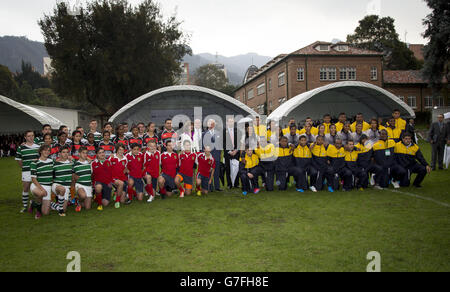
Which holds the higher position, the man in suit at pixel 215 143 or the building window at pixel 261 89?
the building window at pixel 261 89

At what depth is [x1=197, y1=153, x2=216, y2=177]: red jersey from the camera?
7.68 metres

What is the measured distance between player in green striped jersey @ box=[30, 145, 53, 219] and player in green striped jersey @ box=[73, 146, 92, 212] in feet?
1.63

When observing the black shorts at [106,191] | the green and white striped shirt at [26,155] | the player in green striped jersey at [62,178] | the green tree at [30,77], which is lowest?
the black shorts at [106,191]

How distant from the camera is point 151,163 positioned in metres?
7.32

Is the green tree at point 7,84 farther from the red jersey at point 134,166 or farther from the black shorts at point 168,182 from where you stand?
the black shorts at point 168,182

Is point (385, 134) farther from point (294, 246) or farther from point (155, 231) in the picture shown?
point (155, 231)

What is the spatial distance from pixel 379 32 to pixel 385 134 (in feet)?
143

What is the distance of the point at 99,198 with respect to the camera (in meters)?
6.57

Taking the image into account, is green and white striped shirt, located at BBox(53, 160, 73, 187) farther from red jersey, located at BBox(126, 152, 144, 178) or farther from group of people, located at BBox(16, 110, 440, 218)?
red jersey, located at BBox(126, 152, 144, 178)

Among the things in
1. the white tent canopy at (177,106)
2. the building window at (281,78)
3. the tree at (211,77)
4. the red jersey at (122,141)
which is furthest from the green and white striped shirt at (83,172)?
the tree at (211,77)

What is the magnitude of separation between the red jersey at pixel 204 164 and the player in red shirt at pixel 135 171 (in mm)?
1385

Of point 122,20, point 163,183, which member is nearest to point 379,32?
point 122,20

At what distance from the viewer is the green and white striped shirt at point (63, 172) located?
242 inches

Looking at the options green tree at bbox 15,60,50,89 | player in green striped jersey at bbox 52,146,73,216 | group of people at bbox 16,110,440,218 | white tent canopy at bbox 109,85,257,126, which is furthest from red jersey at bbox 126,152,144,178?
green tree at bbox 15,60,50,89
